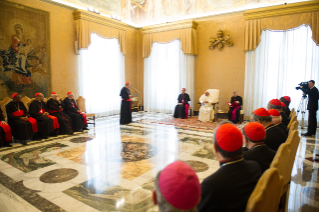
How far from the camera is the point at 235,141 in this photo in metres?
1.57

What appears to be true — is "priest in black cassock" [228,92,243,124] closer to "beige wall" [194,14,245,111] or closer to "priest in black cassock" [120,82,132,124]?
"beige wall" [194,14,245,111]

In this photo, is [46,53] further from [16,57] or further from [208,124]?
[208,124]

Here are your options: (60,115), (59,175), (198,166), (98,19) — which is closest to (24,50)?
(60,115)

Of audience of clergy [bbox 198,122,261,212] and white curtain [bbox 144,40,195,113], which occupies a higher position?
white curtain [bbox 144,40,195,113]

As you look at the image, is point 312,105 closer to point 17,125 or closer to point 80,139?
point 80,139

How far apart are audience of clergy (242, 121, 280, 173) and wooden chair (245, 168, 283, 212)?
733 millimetres

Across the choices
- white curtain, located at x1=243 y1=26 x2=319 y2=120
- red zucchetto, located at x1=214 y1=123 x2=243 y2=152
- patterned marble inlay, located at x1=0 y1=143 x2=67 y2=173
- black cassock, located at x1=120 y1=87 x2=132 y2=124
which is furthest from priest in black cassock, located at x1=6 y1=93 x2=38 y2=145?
white curtain, located at x1=243 y1=26 x2=319 y2=120

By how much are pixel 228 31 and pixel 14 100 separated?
7.76m

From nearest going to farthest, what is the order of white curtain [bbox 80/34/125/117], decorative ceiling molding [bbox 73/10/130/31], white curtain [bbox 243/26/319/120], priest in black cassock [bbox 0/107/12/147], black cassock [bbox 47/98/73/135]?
1. priest in black cassock [bbox 0/107/12/147]
2. black cassock [bbox 47/98/73/135]
3. white curtain [bbox 243/26/319/120]
4. decorative ceiling molding [bbox 73/10/130/31]
5. white curtain [bbox 80/34/125/117]

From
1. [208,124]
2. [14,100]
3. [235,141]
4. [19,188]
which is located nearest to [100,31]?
[14,100]

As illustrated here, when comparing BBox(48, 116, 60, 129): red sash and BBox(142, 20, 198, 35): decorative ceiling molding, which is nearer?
BBox(48, 116, 60, 129): red sash

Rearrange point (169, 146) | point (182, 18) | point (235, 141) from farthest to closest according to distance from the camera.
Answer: point (182, 18)
point (169, 146)
point (235, 141)

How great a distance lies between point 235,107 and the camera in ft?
27.4

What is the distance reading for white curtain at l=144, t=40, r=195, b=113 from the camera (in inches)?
387
